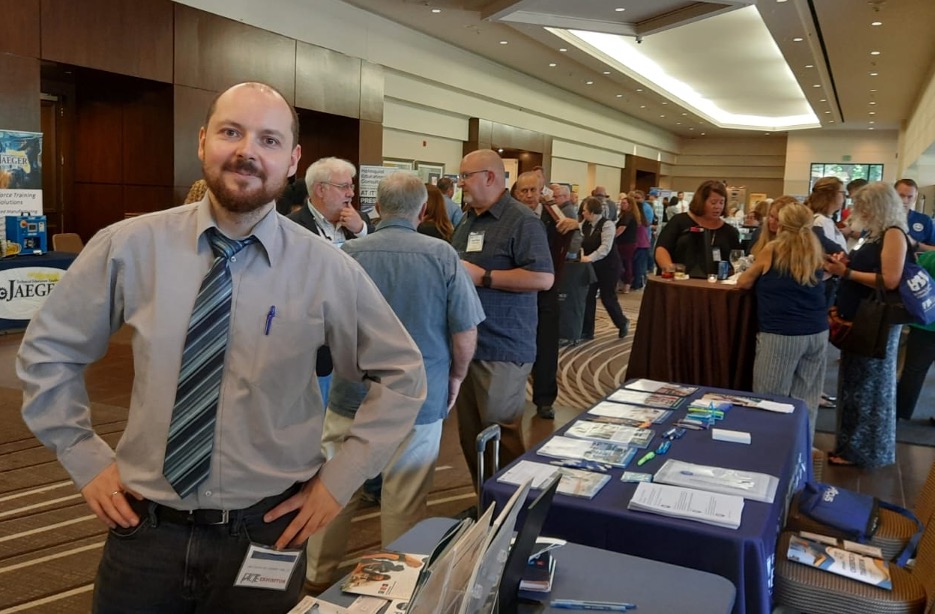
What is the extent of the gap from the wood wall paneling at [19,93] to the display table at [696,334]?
5475 millimetres

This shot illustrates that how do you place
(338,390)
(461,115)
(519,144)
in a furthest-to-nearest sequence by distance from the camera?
1. (519,144)
2. (461,115)
3. (338,390)

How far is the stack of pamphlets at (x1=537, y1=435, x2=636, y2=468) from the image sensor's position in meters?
2.22

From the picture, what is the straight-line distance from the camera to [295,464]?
1.44 metres

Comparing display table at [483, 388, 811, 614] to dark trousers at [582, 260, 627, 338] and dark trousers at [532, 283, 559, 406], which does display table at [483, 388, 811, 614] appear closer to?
dark trousers at [532, 283, 559, 406]

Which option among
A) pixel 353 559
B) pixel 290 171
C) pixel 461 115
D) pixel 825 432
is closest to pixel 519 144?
pixel 461 115

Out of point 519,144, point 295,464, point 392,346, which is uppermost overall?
point 519,144

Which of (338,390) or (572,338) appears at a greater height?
(338,390)

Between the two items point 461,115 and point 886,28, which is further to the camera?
point 461,115

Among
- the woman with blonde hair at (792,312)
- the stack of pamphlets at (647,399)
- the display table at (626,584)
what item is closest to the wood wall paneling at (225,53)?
the woman with blonde hair at (792,312)

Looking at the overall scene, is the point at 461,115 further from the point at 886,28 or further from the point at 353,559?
the point at 353,559

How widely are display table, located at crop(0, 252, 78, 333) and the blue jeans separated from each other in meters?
5.37

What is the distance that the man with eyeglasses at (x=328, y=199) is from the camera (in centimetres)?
361

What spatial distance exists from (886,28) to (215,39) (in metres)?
7.76

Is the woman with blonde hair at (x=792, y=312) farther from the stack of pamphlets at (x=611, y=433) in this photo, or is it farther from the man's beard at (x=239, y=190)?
the man's beard at (x=239, y=190)
